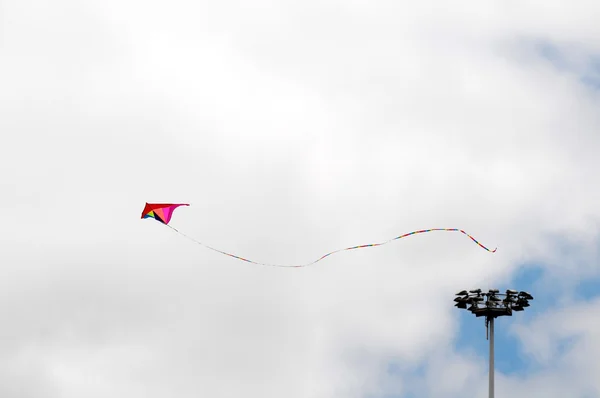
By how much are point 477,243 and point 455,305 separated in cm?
937

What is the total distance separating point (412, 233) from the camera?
109m

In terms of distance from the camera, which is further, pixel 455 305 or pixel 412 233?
pixel 455 305

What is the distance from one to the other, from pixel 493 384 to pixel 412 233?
58.3 ft

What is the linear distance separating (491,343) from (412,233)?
700 inches

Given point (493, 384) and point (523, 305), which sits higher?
point (523, 305)

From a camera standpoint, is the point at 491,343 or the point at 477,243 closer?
the point at 477,243

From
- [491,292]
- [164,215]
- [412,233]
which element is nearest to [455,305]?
[491,292]

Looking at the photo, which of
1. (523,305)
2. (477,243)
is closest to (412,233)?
(477,243)

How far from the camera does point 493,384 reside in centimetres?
11569

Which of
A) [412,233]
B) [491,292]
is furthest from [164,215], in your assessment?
[491,292]

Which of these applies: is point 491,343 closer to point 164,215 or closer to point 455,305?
point 455,305

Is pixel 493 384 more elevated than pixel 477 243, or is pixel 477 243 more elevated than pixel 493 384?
pixel 477 243

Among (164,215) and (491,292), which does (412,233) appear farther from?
(164,215)

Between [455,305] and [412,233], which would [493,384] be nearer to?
[455,305]
